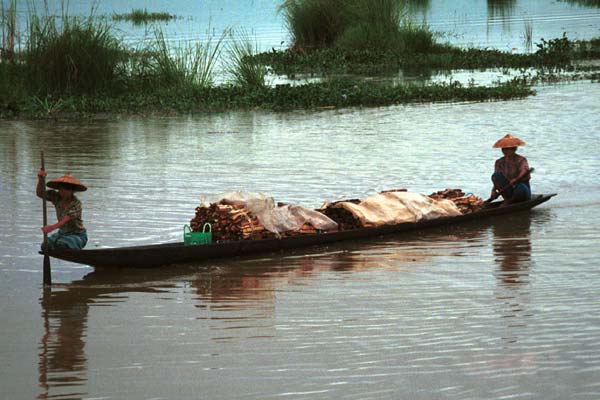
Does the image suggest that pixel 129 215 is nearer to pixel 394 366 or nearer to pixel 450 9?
pixel 394 366

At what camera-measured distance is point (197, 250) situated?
8.70 metres

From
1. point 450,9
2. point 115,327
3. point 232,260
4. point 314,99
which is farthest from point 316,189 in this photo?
point 450,9

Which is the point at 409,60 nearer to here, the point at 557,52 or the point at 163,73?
the point at 557,52

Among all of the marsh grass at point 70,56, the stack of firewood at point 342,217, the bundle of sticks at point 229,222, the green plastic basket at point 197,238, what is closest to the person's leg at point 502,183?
the stack of firewood at point 342,217

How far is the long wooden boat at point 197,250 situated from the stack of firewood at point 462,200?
516 millimetres

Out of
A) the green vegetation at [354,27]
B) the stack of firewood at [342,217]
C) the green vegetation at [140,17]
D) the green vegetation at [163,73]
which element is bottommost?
the stack of firewood at [342,217]

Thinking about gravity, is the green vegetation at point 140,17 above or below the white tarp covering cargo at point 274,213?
above

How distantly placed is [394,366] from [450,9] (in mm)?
41777

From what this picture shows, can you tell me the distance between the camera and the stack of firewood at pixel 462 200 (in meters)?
10.6

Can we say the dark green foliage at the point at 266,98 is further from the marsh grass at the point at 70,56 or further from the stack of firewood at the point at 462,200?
the stack of firewood at the point at 462,200

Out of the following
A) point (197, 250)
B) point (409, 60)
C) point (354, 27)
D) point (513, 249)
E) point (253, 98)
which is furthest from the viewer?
point (354, 27)

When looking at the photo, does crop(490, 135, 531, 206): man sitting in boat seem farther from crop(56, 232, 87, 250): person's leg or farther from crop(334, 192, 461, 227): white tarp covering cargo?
crop(56, 232, 87, 250): person's leg

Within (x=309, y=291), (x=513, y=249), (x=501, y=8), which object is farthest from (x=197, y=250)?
(x=501, y=8)

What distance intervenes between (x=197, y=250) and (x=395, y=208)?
2.03m
